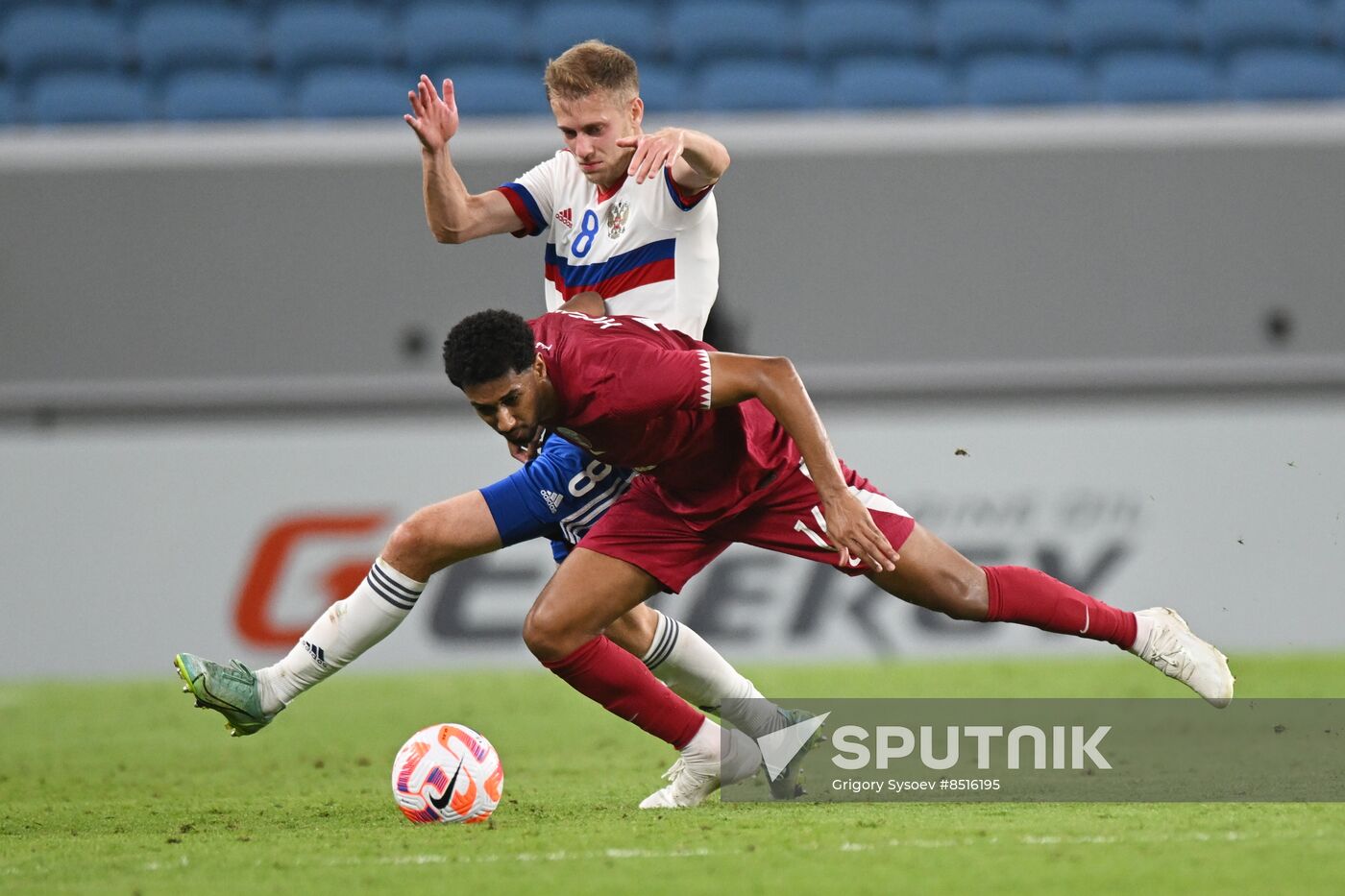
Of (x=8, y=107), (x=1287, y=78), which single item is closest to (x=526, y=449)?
(x=8, y=107)

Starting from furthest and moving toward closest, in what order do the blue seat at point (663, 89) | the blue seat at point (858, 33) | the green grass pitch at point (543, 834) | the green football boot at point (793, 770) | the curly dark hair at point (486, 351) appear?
the blue seat at point (858, 33) → the blue seat at point (663, 89) → the green football boot at point (793, 770) → the curly dark hair at point (486, 351) → the green grass pitch at point (543, 834)

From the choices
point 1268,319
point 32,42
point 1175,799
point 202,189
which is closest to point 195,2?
point 32,42

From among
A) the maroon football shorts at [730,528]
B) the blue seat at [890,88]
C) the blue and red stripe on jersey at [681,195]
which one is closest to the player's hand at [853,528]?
the maroon football shorts at [730,528]

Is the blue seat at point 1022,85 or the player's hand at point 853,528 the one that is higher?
the blue seat at point 1022,85

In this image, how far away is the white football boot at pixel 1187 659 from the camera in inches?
212

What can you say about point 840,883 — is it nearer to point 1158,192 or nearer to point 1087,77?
point 1158,192

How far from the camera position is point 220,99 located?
1227 centimetres

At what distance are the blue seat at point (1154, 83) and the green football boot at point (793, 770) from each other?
318 inches

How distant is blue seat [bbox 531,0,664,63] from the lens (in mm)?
12938

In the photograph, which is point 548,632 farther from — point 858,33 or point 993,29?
point 993,29

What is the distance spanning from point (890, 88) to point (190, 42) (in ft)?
17.4

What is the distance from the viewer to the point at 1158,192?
11547mm

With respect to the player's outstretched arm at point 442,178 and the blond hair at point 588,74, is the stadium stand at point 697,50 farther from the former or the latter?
the blond hair at point 588,74

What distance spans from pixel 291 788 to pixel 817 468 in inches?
105
